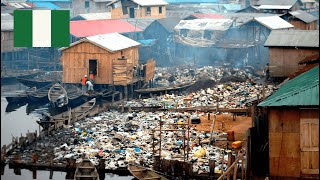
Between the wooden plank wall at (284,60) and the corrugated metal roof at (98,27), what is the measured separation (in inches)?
648

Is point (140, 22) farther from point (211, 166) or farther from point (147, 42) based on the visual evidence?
point (211, 166)

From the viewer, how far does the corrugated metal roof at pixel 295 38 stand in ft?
92.7

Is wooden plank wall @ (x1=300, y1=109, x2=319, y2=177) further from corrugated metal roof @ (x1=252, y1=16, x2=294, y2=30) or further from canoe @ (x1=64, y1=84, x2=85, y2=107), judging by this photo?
corrugated metal roof @ (x1=252, y1=16, x2=294, y2=30)

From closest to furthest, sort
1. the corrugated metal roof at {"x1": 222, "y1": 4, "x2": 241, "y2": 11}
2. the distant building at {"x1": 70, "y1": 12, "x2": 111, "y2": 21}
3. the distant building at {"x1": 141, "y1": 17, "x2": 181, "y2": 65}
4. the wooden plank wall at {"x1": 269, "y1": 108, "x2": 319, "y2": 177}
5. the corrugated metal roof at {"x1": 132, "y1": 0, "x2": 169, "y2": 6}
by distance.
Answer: the wooden plank wall at {"x1": 269, "y1": 108, "x2": 319, "y2": 177} < the distant building at {"x1": 141, "y1": 17, "x2": 181, "y2": 65} < the distant building at {"x1": 70, "y1": 12, "x2": 111, "y2": 21} < the corrugated metal roof at {"x1": 132, "y1": 0, "x2": 169, "y2": 6} < the corrugated metal roof at {"x1": 222, "y1": 4, "x2": 241, "y2": 11}

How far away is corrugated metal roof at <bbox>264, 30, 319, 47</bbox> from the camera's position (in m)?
28.3

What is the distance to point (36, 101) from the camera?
3381 cm

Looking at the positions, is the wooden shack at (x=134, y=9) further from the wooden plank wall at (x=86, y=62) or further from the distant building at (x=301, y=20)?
the wooden plank wall at (x=86, y=62)

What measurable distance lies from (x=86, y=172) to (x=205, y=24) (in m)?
29.6

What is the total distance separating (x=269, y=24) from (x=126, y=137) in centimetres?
2166

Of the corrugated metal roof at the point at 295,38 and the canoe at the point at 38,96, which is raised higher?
the corrugated metal roof at the point at 295,38

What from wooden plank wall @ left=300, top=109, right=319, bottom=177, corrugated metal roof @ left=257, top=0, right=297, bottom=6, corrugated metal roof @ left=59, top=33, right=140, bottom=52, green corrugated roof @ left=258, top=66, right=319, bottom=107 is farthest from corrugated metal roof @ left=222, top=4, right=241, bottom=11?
wooden plank wall @ left=300, top=109, right=319, bottom=177

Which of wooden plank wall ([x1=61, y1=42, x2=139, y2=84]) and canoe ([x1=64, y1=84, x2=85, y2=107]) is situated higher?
wooden plank wall ([x1=61, y1=42, x2=139, y2=84])

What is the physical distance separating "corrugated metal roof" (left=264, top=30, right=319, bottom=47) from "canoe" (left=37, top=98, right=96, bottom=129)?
8091 mm

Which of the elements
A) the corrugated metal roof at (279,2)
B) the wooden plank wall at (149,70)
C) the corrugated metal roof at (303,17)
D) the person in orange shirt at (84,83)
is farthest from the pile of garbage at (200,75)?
the corrugated metal roof at (279,2)
